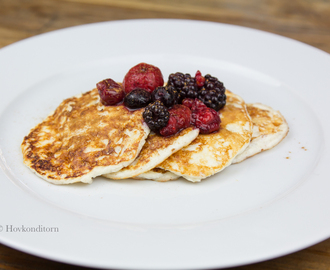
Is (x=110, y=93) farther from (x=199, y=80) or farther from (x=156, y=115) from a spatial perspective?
(x=199, y=80)

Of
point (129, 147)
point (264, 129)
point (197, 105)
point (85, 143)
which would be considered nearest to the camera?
point (129, 147)

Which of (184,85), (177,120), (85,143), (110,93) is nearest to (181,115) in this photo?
(177,120)

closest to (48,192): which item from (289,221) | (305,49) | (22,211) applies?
(22,211)

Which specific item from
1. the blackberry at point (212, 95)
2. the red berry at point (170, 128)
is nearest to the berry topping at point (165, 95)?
the red berry at point (170, 128)

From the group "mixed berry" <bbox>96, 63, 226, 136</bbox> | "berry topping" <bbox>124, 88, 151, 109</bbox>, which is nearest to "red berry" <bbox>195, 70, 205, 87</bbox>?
"mixed berry" <bbox>96, 63, 226, 136</bbox>

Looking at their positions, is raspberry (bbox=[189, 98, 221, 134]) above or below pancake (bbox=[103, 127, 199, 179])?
above

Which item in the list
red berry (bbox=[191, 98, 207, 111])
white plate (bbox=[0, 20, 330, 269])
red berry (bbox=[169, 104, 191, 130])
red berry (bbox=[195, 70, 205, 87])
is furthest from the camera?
red berry (bbox=[195, 70, 205, 87])

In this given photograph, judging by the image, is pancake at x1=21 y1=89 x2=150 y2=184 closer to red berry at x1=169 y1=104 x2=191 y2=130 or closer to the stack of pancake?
the stack of pancake
